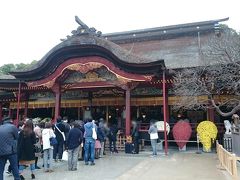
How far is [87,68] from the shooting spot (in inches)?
616

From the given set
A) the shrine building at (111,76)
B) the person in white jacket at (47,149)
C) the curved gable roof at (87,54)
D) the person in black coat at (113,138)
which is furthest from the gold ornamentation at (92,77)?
the person in white jacket at (47,149)

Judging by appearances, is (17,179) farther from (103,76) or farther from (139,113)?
(139,113)

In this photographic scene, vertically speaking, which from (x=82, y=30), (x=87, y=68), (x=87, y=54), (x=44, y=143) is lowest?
(x=44, y=143)

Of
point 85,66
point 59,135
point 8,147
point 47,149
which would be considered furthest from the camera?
point 85,66

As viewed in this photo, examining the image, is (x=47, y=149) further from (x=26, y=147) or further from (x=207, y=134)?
(x=207, y=134)

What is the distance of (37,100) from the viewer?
21.1 meters

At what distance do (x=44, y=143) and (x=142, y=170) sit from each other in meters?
3.46

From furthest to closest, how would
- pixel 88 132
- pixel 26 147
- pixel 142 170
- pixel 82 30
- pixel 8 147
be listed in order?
1. pixel 82 30
2. pixel 88 132
3. pixel 142 170
4. pixel 26 147
5. pixel 8 147

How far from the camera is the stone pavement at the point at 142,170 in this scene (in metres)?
8.34

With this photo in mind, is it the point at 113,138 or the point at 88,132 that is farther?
the point at 113,138

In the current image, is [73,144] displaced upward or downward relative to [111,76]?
downward

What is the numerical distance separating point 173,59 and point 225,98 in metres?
4.01

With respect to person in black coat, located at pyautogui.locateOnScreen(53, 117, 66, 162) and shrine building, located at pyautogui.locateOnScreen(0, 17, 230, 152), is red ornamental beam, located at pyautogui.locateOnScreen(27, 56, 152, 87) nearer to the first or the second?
shrine building, located at pyautogui.locateOnScreen(0, 17, 230, 152)

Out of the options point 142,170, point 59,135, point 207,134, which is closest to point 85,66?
point 59,135
